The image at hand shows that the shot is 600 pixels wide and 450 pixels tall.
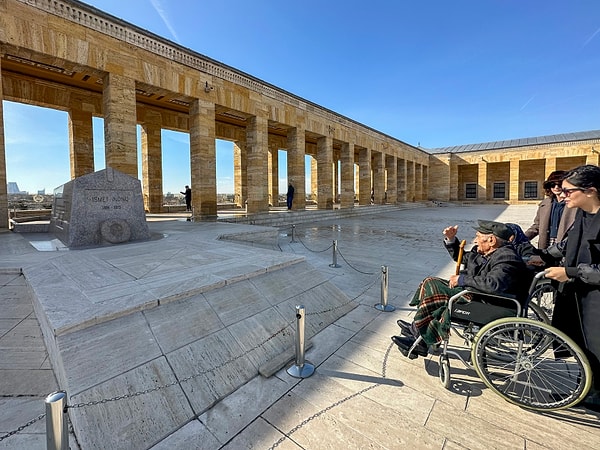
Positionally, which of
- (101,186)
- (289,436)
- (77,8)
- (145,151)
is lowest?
(289,436)

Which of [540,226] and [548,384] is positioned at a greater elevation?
[540,226]

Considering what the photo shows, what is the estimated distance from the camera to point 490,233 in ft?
9.37

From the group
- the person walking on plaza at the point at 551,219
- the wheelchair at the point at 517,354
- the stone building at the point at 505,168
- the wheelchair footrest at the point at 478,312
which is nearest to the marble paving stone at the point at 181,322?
the wheelchair at the point at 517,354

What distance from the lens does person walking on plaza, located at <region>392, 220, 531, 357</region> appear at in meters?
2.54

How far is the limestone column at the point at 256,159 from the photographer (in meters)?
14.4

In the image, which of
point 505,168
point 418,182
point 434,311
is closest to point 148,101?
point 434,311

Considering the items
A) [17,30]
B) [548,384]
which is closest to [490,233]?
[548,384]

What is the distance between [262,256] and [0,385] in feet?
11.0

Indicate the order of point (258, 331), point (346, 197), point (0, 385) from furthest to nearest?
1. point (346, 197)
2. point (258, 331)
3. point (0, 385)

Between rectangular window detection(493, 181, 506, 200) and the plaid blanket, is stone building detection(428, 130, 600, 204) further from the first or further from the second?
the plaid blanket

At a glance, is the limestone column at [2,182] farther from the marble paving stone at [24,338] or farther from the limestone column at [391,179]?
the limestone column at [391,179]

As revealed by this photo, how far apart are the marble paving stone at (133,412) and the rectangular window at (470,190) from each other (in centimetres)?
4416

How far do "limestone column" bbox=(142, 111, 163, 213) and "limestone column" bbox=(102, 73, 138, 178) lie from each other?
21.4 feet

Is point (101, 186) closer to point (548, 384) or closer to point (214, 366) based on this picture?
point (214, 366)
